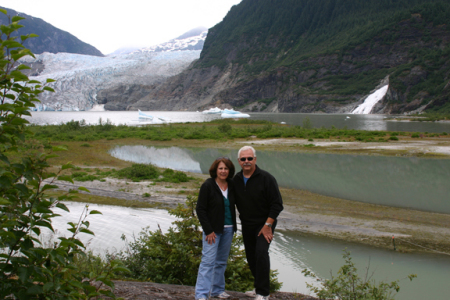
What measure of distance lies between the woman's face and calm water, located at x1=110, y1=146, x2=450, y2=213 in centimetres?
884

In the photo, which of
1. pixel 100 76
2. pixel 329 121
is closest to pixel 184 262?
pixel 329 121

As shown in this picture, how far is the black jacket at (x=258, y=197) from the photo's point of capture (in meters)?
3.67

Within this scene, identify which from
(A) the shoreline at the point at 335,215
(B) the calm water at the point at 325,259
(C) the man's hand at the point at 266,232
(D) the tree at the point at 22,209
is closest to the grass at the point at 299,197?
(A) the shoreline at the point at 335,215

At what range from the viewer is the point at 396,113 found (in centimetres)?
9762

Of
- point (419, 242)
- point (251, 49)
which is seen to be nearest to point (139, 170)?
point (419, 242)

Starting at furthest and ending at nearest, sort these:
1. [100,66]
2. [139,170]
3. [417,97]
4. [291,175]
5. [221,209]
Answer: [100,66] < [417,97] < [291,175] < [139,170] < [221,209]

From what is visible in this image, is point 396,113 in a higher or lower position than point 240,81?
lower

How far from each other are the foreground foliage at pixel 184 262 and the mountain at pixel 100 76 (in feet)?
371

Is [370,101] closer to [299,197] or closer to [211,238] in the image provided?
[299,197]

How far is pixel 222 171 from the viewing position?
3.71 metres

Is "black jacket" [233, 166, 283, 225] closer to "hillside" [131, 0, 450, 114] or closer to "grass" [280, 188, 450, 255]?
"grass" [280, 188, 450, 255]

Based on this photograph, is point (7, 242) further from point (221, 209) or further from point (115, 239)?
point (115, 239)

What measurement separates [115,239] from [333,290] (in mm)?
5009

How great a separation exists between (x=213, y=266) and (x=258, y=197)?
2.94 ft
